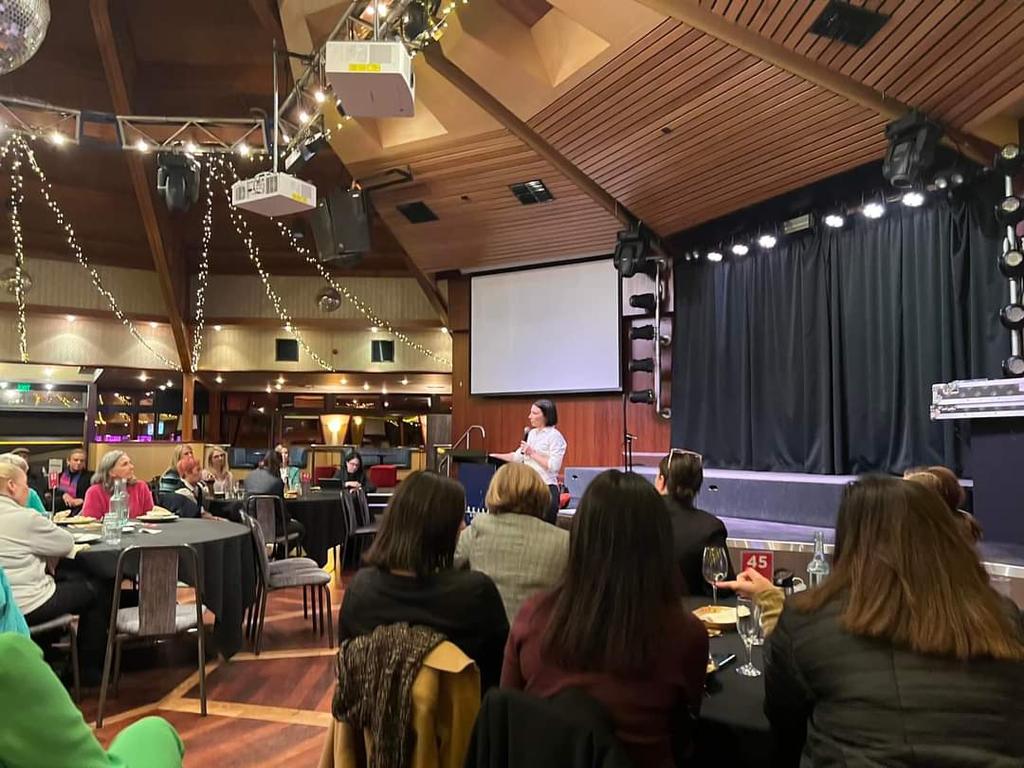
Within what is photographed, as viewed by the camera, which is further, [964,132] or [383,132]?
[383,132]

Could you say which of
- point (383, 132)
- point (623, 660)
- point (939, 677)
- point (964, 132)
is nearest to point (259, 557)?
point (623, 660)

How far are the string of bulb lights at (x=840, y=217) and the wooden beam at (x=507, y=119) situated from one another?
4.76 ft

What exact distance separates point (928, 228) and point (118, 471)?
22.0 ft

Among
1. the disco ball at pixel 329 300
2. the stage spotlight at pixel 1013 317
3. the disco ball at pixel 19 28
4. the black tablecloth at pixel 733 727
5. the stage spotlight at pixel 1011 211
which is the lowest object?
the black tablecloth at pixel 733 727

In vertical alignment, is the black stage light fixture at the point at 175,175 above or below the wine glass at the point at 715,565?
above

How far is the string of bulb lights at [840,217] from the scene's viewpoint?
5945mm

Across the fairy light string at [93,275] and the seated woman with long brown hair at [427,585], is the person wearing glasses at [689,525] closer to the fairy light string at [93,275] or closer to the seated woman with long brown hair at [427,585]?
the seated woman with long brown hair at [427,585]

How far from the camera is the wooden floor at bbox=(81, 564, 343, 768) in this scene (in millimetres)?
3359

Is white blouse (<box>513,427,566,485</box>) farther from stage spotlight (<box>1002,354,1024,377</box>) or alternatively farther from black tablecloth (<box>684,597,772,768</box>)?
black tablecloth (<box>684,597,772,768</box>)

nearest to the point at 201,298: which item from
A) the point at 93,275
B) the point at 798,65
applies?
the point at 93,275

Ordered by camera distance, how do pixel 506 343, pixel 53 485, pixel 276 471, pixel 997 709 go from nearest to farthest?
1. pixel 997 709
2. pixel 53 485
3. pixel 276 471
4. pixel 506 343

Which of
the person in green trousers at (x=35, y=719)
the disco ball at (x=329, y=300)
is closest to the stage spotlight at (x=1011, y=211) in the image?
the person in green trousers at (x=35, y=719)

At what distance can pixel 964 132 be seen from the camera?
18.2ft

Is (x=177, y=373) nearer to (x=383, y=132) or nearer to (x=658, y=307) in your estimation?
(x=383, y=132)
